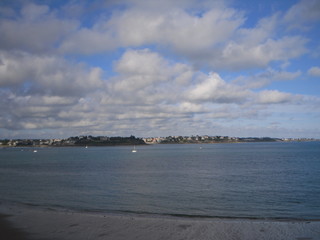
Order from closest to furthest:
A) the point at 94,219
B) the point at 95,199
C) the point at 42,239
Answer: the point at 42,239 < the point at 94,219 < the point at 95,199

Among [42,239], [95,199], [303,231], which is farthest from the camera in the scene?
[95,199]

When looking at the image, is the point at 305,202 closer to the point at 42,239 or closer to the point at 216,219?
the point at 216,219

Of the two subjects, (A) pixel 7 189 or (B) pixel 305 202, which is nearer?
(B) pixel 305 202

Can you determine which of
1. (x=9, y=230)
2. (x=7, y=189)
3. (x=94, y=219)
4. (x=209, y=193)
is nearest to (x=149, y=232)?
(x=94, y=219)

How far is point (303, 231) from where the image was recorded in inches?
698

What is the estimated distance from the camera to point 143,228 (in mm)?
18625

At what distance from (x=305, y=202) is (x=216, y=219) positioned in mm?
11621

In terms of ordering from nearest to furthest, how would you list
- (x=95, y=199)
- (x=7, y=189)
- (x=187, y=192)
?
(x=95, y=199) < (x=187, y=192) < (x=7, y=189)

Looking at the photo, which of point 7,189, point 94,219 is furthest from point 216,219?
point 7,189

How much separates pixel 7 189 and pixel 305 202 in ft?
118

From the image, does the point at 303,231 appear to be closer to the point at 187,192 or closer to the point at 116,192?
the point at 187,192

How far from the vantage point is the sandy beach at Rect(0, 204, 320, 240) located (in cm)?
1688

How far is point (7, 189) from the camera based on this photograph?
127 ft

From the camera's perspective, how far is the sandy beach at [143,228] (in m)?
16.9
